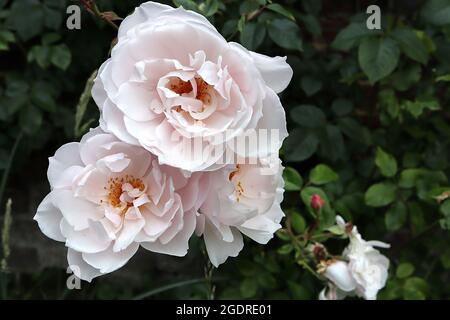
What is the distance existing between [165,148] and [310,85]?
3.16 feet

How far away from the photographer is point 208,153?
712mm

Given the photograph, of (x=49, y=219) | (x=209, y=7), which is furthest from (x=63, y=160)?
(x=209, y=7)

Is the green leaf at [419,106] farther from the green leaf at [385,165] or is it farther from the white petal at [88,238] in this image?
the white petal at [88,238]

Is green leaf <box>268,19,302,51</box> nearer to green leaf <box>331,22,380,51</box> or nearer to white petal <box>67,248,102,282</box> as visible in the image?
green leaf <box>331,22,380,51</box>

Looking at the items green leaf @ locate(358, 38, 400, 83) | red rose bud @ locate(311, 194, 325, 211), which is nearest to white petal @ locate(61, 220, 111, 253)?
red rose bud @ locate(311, 194, 325, 211)

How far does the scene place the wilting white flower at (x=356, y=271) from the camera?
123 centimetres

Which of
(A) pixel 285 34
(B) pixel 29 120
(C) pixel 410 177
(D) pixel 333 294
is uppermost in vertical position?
(A) pixel 285 34

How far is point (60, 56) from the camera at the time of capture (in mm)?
1568

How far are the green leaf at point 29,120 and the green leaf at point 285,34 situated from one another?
746mm

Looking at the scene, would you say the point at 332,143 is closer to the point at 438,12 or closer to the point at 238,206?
the point at 438,12

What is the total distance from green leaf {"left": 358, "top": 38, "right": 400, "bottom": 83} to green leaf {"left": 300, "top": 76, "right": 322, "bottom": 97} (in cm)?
21

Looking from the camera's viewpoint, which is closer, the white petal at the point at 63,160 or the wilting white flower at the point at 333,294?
the white petal at the point at 63,160

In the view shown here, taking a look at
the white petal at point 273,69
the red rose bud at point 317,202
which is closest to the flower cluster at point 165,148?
the white petal at point 273,69

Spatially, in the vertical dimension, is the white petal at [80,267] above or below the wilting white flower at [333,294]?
above
